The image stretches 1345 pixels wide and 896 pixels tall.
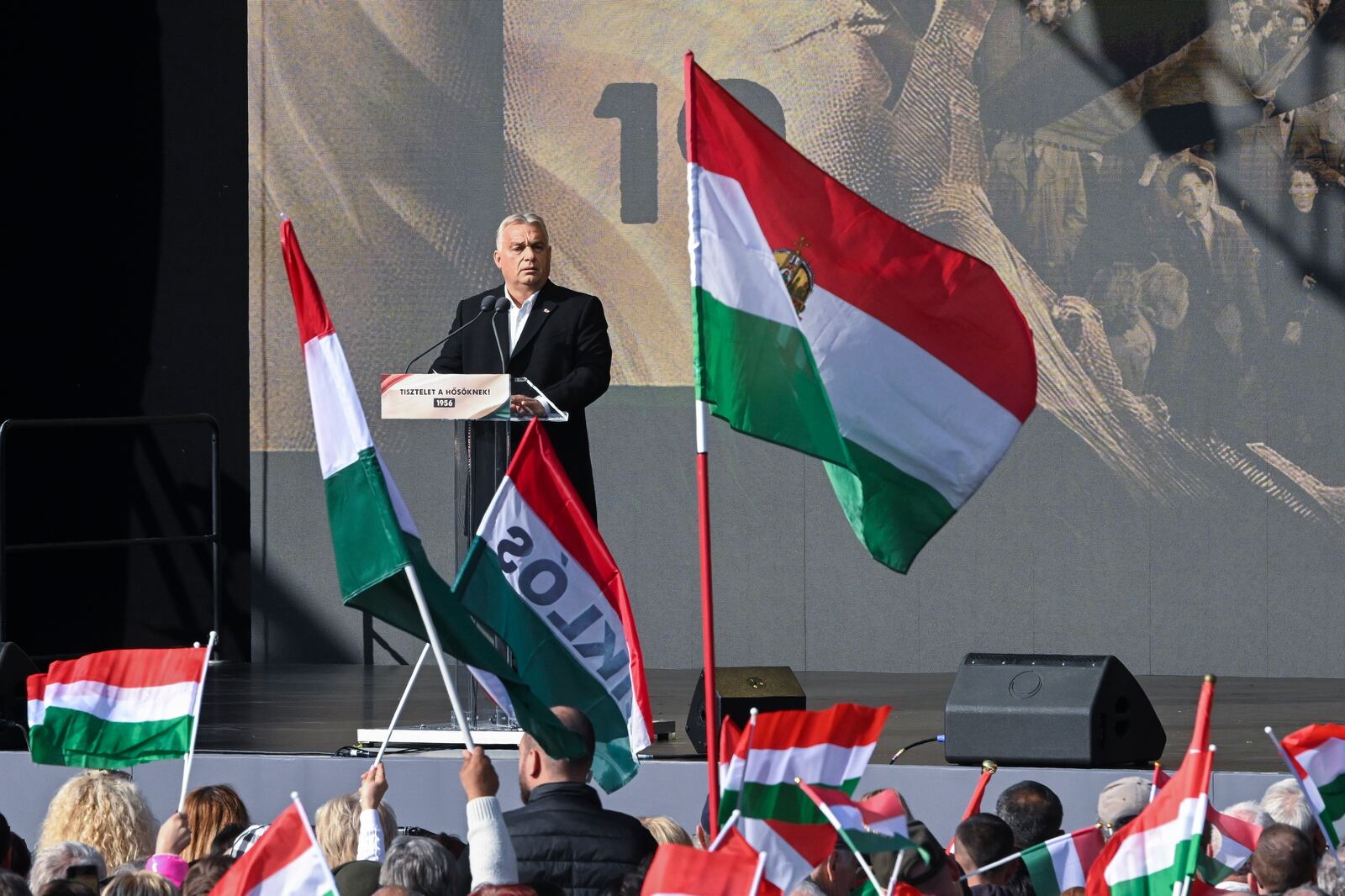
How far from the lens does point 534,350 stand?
22.2ft

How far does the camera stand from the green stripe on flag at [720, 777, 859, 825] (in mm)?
3842

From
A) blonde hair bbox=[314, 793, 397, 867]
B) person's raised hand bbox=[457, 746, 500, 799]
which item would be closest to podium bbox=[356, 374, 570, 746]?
blonde hair bbox=[314, 793, 397, 867]

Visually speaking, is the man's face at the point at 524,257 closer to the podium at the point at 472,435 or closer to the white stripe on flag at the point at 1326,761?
the podium at the point at 472,435

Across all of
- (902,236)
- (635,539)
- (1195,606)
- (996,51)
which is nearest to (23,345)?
(635,539)

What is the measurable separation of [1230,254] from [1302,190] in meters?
0.43

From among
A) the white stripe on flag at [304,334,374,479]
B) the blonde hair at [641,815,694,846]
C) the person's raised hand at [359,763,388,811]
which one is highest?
the white stripe on flag at [304,334,374,479]

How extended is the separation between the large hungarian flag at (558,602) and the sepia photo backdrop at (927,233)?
15.3 feet

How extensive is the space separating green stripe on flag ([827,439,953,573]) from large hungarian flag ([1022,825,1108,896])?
654 millimetres

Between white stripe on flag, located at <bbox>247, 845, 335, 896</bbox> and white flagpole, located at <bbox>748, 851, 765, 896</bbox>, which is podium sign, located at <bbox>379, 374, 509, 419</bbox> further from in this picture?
white flagpole, located at <bbox>748, 851, 765, 896</bbox>

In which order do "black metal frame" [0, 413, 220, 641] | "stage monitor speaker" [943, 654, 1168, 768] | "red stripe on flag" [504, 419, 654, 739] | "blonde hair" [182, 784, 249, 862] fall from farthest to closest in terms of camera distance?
"black metal frame" [0, 413, 220, 641]
"stage monitor speaker" [943, 654, 1168, 768]
"red stripe on flag" [504, 419, 654, 739]
"blonde hair" [182, 784, 249, 862]

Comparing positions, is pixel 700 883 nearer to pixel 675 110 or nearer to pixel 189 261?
pixel 675 110

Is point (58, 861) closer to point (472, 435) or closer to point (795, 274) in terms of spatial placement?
point (795, 274)

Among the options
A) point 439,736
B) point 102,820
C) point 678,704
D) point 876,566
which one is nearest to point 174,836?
point 102,820

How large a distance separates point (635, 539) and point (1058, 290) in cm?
238
